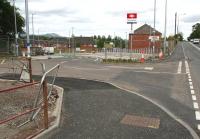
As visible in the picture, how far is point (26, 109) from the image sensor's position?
927 cm

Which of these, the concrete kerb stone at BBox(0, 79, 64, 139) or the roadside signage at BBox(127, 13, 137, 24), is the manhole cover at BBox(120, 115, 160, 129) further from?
the roadside signage at BBox(127, 13, 137, 24)

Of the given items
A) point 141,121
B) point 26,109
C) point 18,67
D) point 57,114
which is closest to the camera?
point 141,121

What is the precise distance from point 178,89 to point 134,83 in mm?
2527

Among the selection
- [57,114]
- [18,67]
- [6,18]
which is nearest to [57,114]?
[57,114]

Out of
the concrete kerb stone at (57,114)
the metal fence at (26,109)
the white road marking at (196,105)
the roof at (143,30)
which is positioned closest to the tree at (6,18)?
the metal fence at (26,109)

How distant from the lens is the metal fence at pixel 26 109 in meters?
7.00

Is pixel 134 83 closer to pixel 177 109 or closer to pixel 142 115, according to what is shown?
pixel 177 109

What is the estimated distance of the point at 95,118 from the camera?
27.0 ft

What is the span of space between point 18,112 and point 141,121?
3439mm

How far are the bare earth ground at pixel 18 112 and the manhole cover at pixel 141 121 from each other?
75.2 inches

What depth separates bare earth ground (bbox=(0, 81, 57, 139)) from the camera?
23.2 feet

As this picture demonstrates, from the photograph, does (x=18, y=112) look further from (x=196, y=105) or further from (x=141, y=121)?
(x=196, y=105)

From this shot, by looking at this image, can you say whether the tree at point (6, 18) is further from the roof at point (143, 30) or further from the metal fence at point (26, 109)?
the roof at point (143, 30)

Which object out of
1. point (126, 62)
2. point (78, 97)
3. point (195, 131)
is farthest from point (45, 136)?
point (126, 62)
